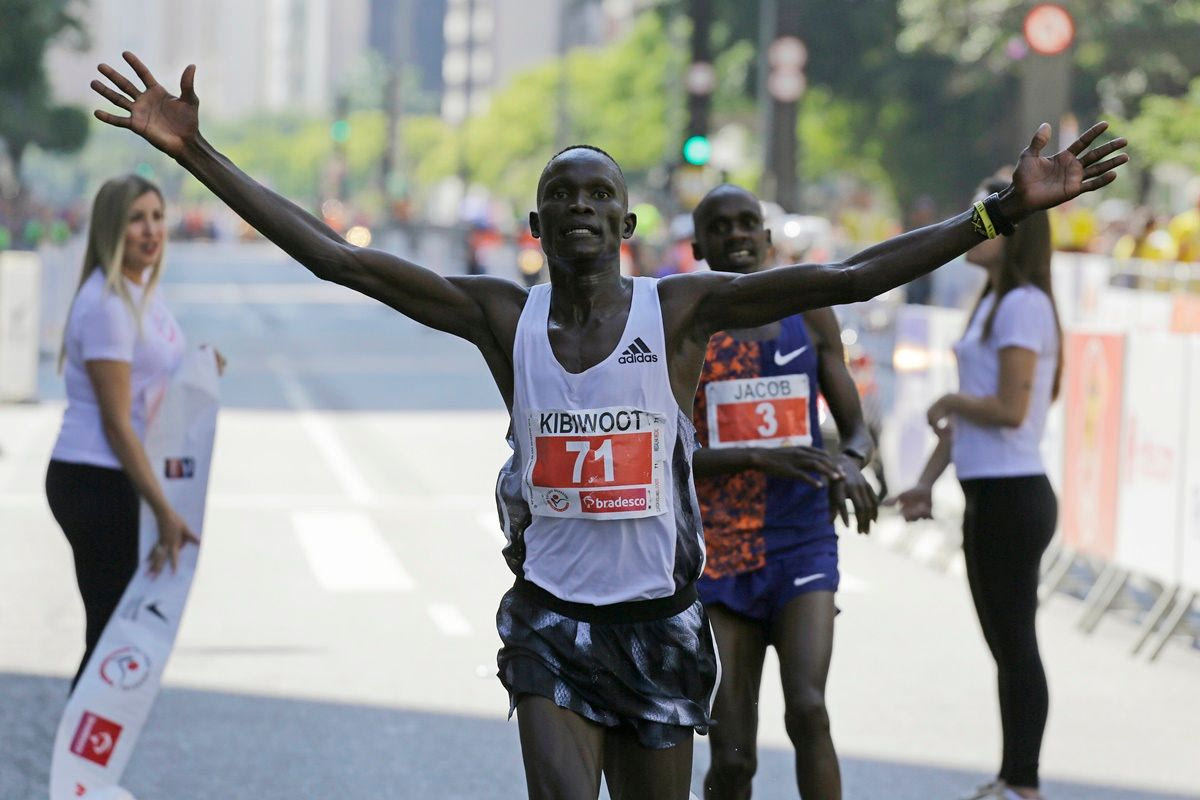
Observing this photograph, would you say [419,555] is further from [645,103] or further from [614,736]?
[645,103]

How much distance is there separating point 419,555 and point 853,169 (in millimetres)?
51054

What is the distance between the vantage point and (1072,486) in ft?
38.2

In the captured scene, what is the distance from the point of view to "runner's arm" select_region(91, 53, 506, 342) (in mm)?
4594

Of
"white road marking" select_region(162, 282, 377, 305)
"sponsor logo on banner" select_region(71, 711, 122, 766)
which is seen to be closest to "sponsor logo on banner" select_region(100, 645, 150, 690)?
"sponsor logo on banner" select_region(71, 711, 122, 766)

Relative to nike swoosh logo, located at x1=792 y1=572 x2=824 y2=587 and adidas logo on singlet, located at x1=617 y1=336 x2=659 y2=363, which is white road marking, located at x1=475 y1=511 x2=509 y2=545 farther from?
adidas logo on singlet, located at x1=617 y1=336 x2=659 y2=363

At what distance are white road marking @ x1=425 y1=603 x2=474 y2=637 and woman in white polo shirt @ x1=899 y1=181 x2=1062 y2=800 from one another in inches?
155

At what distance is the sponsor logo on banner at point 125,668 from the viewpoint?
21.1 feet

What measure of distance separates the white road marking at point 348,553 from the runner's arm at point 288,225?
7.11 m

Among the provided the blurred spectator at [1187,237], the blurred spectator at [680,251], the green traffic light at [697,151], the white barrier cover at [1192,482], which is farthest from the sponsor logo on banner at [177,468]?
the green traffic light at [697,151]

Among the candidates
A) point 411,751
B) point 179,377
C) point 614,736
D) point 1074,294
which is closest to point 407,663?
point 411,751

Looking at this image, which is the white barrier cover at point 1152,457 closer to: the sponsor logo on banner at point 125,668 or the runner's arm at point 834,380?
the runner's arm at point 834,380

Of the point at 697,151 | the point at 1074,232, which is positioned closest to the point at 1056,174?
the point at 1074,232

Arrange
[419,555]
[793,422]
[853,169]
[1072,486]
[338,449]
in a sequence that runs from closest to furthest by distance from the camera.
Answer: [793,422] < [1072,486] < [419,555] < [338,449] < [853,169]

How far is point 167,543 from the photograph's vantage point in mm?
6523
